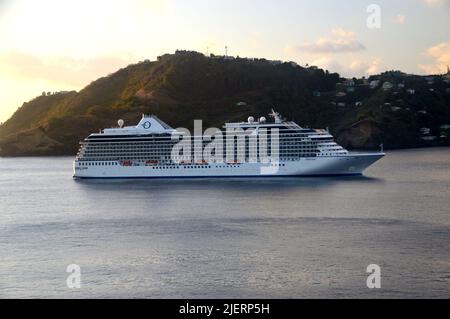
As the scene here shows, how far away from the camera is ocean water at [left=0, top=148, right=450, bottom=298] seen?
15.5 meters

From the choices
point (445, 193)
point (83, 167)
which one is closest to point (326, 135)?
point (445, 193)

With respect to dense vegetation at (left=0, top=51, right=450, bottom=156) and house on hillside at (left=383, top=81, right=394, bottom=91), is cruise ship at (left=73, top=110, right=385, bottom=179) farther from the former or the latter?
house on hillside at (left=383, top=81, right=394, bottom=91)

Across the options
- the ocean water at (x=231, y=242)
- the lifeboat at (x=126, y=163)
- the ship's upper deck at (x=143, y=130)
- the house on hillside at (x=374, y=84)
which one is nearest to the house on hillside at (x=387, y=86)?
the house on hillside at (x=374, y=84)

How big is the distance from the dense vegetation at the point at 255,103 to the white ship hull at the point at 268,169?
149 feet

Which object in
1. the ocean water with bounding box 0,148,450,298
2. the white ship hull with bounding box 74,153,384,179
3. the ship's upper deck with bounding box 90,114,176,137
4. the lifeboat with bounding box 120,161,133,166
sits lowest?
the ocean water with bounding box 0,148,450,298

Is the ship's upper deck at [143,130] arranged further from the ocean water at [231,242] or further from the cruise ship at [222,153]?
the ocean water at [231,242]

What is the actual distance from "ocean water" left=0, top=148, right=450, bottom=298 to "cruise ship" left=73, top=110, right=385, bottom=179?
5.66m

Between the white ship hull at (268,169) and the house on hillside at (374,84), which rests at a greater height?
the house on hillside at (374,84)

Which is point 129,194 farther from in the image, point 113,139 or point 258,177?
point 113,139

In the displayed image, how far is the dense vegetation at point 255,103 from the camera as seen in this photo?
99312 millimetres

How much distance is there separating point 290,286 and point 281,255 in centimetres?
337

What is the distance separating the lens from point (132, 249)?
20.1 m

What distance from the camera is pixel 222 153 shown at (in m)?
46.5

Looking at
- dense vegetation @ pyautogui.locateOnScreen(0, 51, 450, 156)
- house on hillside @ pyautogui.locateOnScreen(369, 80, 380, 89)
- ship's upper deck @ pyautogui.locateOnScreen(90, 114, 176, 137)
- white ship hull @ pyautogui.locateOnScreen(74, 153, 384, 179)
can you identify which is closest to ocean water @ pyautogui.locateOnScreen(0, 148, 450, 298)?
white ship hull @ pyautogui.locateOnScreen(74, 153, 384, 179)
